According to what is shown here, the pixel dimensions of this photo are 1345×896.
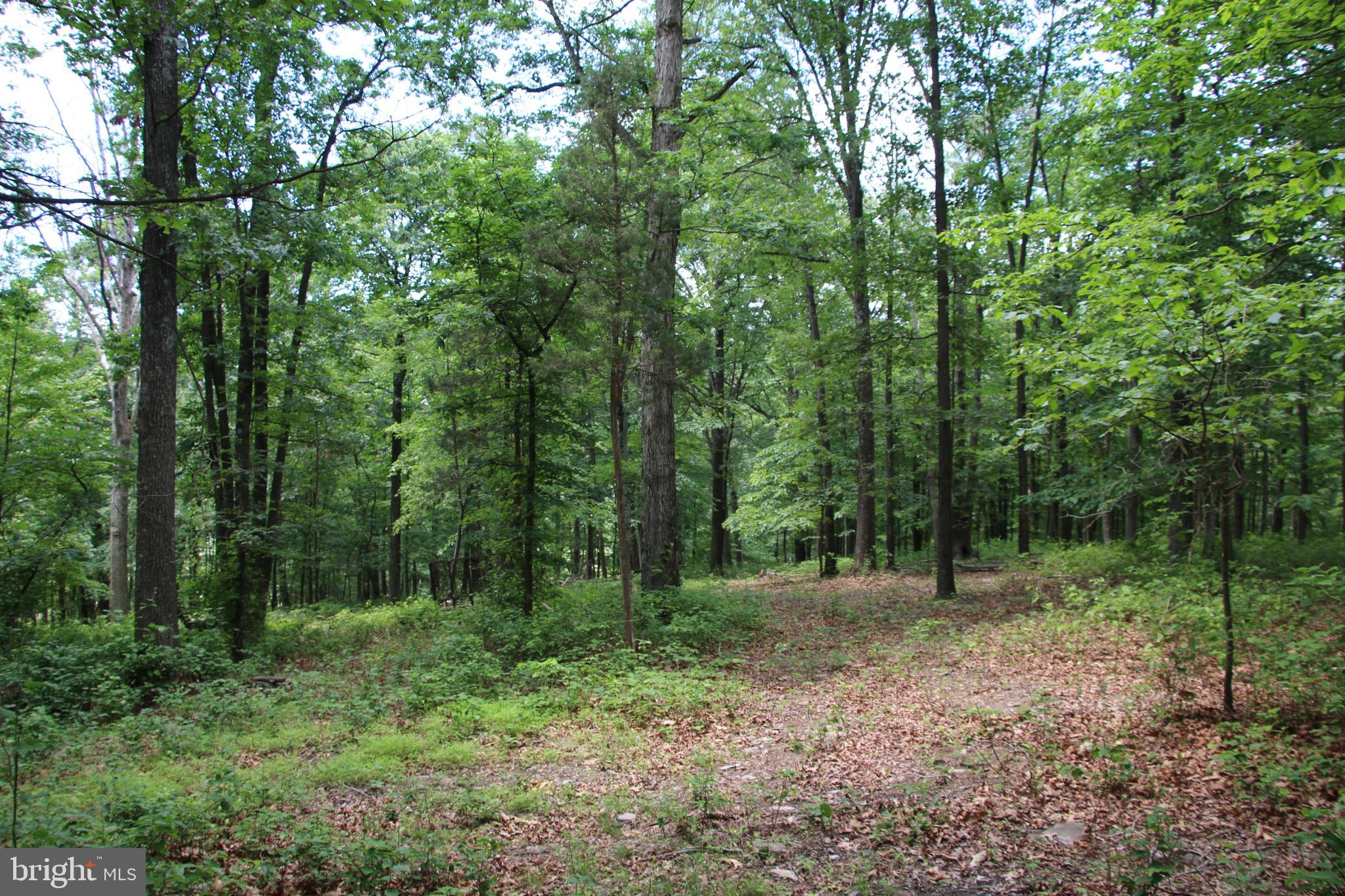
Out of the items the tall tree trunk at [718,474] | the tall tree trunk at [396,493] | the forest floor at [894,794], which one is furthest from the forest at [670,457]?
the tall tree trunk at [718,474]

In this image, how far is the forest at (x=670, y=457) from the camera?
4.26 metres

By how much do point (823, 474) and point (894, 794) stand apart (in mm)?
15273

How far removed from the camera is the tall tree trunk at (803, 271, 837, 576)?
17891 mm

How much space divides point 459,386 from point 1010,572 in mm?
13066

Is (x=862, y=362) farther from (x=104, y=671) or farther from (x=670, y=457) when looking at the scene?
(x=104, y=671)

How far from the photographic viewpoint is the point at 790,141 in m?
11.6

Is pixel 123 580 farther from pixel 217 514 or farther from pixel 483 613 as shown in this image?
pixel 483 613

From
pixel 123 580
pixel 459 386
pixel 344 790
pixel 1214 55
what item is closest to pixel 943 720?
pixel 344 790

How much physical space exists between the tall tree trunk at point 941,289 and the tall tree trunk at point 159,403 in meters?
11.3

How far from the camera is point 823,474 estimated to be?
64.6 ft

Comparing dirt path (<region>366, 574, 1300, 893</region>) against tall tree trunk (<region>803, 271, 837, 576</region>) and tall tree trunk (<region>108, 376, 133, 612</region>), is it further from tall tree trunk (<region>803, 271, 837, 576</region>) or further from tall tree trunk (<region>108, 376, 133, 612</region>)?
tall tree trunk (<region>108, 376, 133, 612</region>)

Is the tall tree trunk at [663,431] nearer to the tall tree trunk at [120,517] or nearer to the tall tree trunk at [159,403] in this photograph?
the tall tree trunk at [159,403]

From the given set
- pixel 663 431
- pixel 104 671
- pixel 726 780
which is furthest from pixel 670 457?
pixel 104 671

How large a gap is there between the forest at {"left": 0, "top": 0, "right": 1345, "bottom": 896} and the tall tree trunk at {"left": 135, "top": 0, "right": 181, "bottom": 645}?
0.06 m
